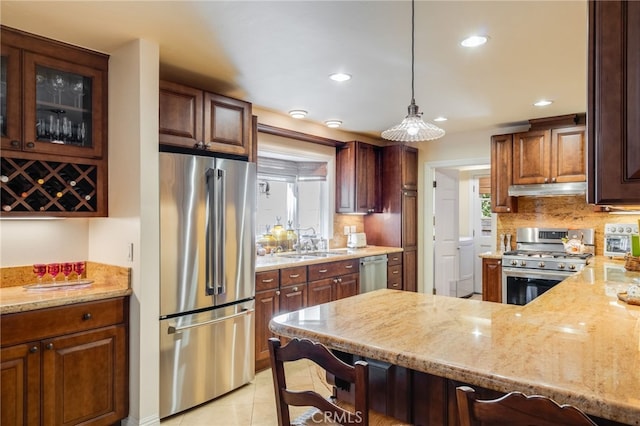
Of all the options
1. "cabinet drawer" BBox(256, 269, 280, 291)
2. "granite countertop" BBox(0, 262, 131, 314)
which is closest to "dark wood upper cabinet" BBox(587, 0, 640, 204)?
"granite countertop" BBox(0, 262, 131, 314)

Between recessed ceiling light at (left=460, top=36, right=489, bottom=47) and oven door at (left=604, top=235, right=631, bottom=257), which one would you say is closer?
recessed ceiling light at (left=460, top=36, right=489, bottom=47)

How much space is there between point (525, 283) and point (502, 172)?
1.28 meters

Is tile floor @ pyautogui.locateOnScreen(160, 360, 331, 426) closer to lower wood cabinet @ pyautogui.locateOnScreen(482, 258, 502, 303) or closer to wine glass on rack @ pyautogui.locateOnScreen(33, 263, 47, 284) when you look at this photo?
wine glass on rack @ pyautogui.locateOnScreen(33, 263, 47, 284)

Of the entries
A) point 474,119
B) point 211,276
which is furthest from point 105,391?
point 474,119

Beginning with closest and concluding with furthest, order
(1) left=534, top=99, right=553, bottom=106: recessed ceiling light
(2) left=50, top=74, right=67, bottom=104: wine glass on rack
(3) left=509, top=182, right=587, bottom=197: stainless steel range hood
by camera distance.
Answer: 1. (2) left=50, top=74, right=67, bottom=104: wine glass on rack
2. (1) left=534, top=99, right=553, bottom=106: recessed ceiling light
3. (3) left=509, top=182, right=587, bottom=197: stainless steel range hood

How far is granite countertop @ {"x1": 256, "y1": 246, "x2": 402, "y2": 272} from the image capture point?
3.60 m

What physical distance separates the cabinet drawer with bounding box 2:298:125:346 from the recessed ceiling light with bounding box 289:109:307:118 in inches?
96.0

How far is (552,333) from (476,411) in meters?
0.79

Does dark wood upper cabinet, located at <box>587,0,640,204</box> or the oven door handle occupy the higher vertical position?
dark wood upper cabinet, located at <box>587,0,640,204</box>

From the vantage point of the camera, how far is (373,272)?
4.78 meters

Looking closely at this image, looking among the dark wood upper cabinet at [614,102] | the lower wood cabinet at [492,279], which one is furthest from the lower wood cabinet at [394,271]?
the dark wood upper cabinet at [614,102]

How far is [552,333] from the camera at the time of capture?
1520mm

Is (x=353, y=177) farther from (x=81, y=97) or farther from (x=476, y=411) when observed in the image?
(x=476, y=411)

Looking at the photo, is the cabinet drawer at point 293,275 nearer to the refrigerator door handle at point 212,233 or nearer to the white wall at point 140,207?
the refrigerator door handle at point 212,233
